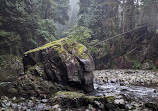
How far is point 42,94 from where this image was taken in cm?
630

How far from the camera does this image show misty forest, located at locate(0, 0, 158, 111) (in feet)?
17.1

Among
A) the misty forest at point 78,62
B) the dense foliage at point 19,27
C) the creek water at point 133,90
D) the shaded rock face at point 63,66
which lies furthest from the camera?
the dense foliage at point 19,27

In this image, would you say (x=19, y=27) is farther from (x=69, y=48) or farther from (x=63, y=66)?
(x=63, y=66)

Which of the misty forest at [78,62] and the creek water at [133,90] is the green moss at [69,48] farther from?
the creek water at [133,90]

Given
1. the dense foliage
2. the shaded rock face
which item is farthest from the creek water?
the dense foliage

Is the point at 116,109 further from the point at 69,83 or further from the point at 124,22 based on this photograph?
the point at 124,22

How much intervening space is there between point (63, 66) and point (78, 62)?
2.73 ft

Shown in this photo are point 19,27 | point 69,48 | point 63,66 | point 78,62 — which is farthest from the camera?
point 19,27

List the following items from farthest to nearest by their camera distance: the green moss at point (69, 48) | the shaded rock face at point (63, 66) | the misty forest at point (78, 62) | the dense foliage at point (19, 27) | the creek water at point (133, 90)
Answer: the dense foliage at point (19, 27)
the green moss at point (69, 48)
the shaded rock face at point (63, 66)
the creek water at point (133, 90)
the misty forest at point (78, 62)

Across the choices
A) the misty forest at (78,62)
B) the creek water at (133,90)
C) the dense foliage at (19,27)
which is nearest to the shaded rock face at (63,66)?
the misty forest at (78,62)

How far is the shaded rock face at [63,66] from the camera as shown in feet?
23.5

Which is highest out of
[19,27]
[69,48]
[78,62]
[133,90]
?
[19,27]

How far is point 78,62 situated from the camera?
7566 mm

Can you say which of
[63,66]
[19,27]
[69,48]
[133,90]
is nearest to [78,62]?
[63,66]
